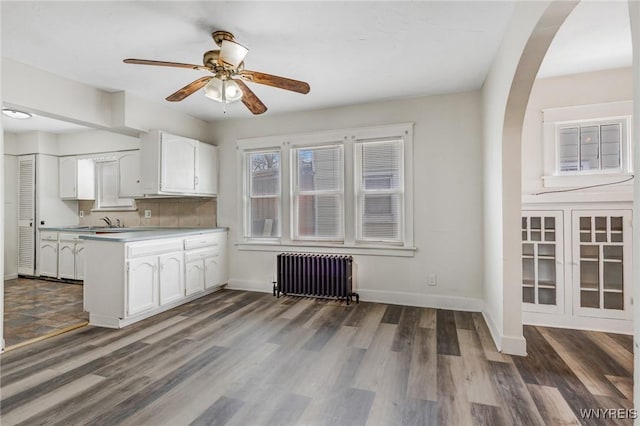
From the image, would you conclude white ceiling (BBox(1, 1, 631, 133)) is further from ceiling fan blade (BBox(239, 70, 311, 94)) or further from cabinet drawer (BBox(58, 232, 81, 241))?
cabinet drawer (BBox(58, 232, 81, 241))

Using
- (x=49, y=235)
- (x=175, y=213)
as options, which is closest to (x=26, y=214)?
(x=49, y=235)

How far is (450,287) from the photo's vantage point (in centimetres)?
375

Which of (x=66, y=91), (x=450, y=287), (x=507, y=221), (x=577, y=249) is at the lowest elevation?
(x=450, y=287)

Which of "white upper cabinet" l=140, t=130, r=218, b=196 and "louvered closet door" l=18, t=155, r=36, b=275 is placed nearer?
"white upper cabinet" l=140, t=130, r=218, b=196

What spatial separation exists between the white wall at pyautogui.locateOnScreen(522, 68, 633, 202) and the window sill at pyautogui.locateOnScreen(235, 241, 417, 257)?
1479 millimetres

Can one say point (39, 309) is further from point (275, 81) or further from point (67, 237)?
point (275, 81)

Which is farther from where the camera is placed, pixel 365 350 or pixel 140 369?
pixel 365 350

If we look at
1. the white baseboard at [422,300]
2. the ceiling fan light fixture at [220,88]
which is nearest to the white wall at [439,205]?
the white baseboard at [422,300]

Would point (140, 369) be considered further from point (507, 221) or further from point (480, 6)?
point (480, 6)

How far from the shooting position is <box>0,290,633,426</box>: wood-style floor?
183 centimetres

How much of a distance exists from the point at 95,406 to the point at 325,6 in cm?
293

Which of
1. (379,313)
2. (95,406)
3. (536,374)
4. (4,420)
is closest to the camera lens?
(4,420)

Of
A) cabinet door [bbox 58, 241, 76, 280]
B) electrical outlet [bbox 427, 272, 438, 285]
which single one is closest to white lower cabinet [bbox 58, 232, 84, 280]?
cabinet door [bbox 58, 241, 76, 280]

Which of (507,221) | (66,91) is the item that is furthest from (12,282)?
(507,221)
